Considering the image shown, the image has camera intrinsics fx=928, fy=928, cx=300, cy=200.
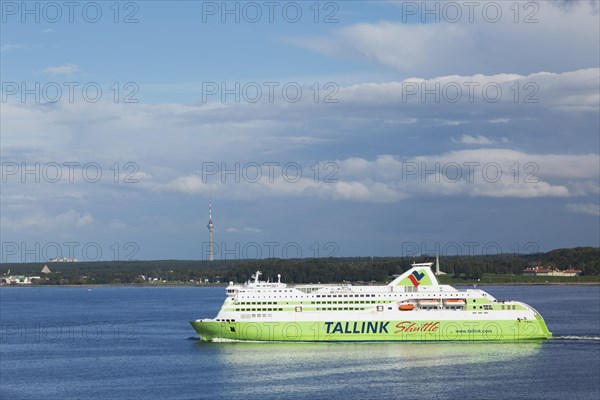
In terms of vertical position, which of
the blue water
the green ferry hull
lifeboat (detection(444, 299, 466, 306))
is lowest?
the blue water

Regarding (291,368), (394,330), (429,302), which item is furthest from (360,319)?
(291,368)

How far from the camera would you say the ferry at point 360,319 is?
76.1m

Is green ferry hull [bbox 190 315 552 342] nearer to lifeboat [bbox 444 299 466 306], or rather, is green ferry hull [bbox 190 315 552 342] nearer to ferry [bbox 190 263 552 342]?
ferry [bbox 190 263 552 342]

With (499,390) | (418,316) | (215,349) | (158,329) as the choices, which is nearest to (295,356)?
(215,349)

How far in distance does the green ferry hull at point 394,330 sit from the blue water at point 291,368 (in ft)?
3.26

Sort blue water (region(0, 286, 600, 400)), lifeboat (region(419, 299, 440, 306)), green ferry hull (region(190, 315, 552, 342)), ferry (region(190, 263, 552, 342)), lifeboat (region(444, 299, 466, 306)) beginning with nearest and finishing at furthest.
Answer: blue water (region(0, 286, 600, 400))
green ferry hull (region(190, 315, 552, 342))
ferry (region(190, 263, 552, 342))
lifeboat (region(444, 299, 466, 306))
lifeboat (region(419, 299, 440, 306))

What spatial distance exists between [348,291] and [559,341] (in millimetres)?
17732

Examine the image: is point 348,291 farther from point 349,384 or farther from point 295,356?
point 349,384

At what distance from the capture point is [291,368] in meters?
63.2

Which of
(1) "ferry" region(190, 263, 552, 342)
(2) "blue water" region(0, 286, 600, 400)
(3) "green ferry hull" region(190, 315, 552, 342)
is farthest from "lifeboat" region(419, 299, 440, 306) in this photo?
(2) "blue water" region(0, 286, 600, 400)

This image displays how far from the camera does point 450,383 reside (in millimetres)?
57500

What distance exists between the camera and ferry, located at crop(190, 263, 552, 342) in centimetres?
7606

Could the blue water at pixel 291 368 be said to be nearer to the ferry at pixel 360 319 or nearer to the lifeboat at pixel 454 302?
the ferry at pixel 360 319

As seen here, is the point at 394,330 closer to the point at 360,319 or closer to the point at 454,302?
the point at 360,319
